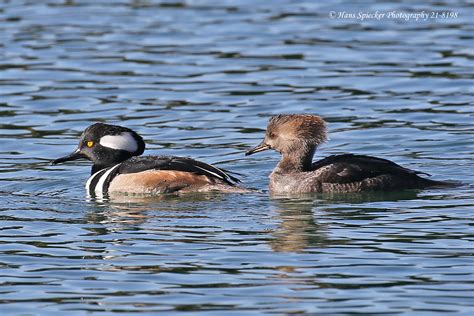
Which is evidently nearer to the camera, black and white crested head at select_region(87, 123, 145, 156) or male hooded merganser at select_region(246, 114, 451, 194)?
male hooded merganser at select_region(246, 114, 451, 194)

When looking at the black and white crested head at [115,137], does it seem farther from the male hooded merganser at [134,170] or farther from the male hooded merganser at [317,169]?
the male hooded merganser at [317,169]

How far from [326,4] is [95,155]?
35.5 feet

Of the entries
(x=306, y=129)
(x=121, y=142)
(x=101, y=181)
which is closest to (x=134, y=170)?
(x=101, y=181)

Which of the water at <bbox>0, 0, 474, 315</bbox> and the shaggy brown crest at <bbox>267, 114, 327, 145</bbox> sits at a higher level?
the shaggy brown crest at <bbox>267, 114, 327, 145</bbox>

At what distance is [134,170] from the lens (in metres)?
14.3

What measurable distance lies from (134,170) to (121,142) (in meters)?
0.70

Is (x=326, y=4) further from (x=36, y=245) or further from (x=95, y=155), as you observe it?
(x=36, y=245)

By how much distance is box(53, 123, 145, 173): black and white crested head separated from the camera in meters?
14.8

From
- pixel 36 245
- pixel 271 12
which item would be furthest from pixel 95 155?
pixel 271 12

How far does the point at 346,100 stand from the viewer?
18453 mm

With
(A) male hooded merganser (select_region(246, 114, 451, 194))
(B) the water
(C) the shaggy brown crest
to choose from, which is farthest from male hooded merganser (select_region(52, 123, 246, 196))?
(C) the shaggy brown crest

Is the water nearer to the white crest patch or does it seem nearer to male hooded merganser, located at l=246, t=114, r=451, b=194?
male hooded merganser, located at l=246, t=114, r=451, b=194

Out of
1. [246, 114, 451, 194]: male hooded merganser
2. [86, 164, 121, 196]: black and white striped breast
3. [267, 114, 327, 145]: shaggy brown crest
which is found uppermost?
[267, 114, 327, 145]: shaggy brown crest

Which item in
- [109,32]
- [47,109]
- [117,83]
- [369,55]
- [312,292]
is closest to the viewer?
[312,292]
